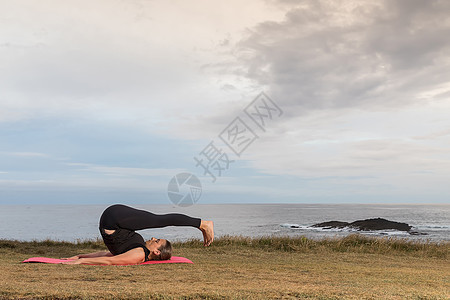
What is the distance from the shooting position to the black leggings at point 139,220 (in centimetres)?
628

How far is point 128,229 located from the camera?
6465 millimetres

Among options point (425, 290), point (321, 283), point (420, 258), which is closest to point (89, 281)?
point (321, 283)

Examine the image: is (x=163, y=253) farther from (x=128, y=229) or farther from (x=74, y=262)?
(x=74, y=262)

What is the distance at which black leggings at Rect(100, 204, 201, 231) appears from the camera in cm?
628

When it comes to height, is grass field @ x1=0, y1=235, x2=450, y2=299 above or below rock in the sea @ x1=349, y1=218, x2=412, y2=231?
above

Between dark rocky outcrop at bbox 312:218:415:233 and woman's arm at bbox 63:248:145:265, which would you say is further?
dark rocky outcrop at bbox 312:218:415:233

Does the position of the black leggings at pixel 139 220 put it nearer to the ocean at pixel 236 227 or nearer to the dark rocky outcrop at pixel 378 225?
the ocean at pixel 236 227

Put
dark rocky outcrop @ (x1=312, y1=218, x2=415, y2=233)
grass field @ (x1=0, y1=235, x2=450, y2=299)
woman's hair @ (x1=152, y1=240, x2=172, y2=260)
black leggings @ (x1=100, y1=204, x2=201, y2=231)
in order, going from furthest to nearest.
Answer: dark rocky outcrop @ (x1=312, y1=218, x2=415, y2=233) → woman's hair @ (x1=152, y1=240, x2=172, y2=260) → black leggings @ (x1=100, y1=204, x2=201, y2=231) → grass field @ (x1=0, y1=235, x2=450, y2=299)

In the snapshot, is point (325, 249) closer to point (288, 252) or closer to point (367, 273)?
point (288, 252)

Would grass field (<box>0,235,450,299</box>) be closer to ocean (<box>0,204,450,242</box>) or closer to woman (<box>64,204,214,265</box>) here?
woman (<box>64,204,214,265</box>)

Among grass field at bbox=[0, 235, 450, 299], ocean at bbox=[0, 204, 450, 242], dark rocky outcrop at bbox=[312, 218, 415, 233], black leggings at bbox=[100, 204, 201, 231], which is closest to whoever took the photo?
grass field at bbox=[0, 235, 450, 299]

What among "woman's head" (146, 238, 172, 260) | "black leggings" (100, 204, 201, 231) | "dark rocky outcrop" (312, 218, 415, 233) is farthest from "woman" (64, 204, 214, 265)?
"dark rocky outcrop" (312, 218, 415, 233)

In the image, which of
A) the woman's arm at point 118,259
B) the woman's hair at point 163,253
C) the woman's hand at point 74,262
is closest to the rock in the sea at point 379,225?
the woman's hair at point 163,253

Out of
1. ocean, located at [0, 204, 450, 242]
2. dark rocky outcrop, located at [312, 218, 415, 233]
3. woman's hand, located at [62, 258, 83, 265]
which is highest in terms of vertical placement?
woman's hand, located at [62, 258, 83, 265]
